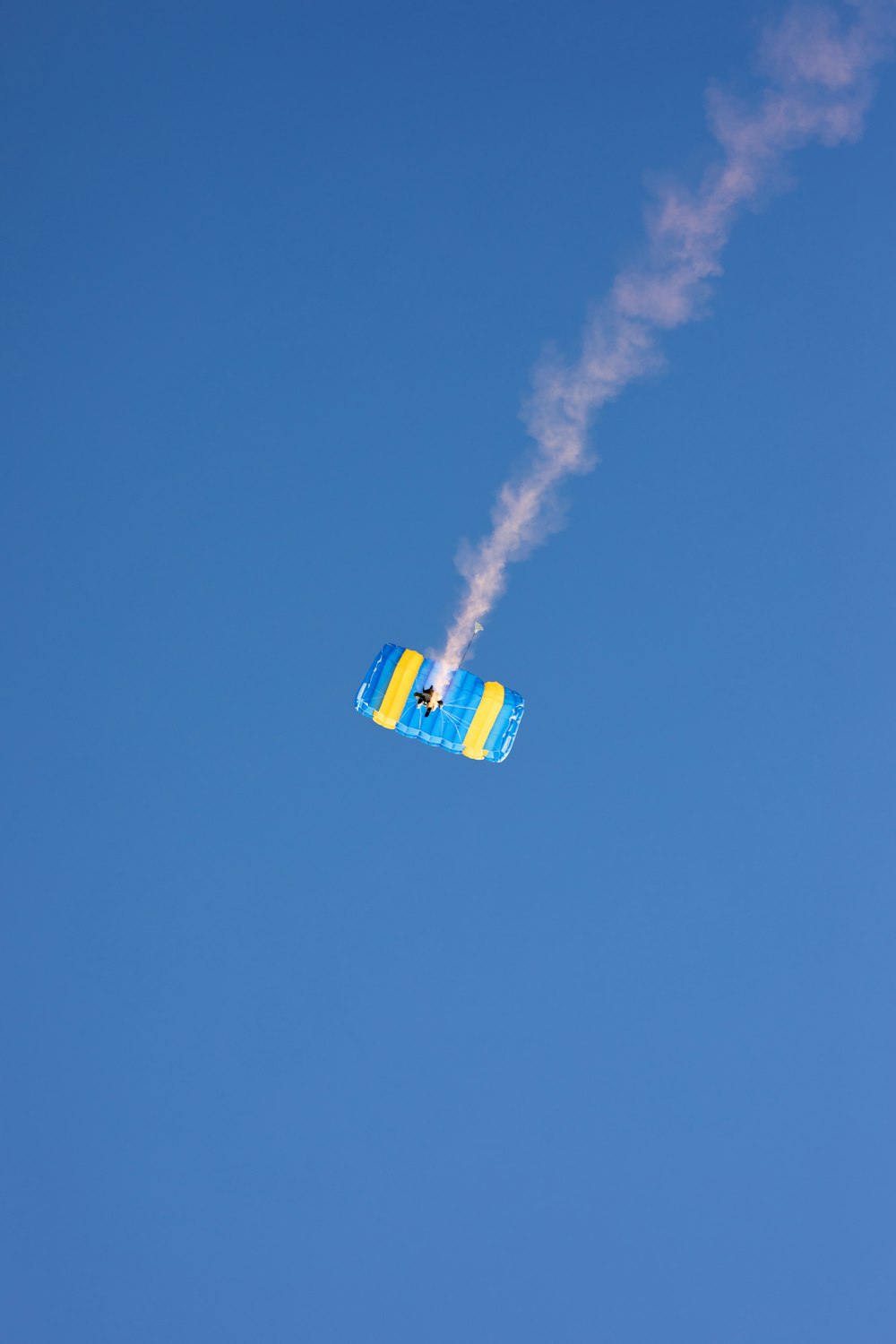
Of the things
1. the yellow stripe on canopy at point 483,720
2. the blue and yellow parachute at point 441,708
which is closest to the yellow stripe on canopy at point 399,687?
the blue and yellow parachute at point 441,708

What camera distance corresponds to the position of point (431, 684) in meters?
Result: 20.2

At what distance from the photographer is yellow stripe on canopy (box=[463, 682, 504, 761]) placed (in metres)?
20.2

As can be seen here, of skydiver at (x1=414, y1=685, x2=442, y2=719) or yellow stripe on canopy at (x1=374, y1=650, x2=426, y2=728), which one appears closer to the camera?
A: skydiver at (x1=414, y1=685, x2=442, y2=719)

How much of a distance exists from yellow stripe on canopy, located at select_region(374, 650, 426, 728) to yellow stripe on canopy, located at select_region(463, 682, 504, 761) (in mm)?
1084

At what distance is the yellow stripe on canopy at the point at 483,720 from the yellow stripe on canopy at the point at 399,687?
108cm

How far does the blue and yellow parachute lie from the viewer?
795 inches

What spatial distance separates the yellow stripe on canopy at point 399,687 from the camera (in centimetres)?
2016

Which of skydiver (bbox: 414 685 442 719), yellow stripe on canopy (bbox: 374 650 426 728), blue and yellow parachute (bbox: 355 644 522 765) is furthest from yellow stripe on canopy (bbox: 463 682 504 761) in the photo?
yellow stripe on canopy (bbox: 374 650 426 728)

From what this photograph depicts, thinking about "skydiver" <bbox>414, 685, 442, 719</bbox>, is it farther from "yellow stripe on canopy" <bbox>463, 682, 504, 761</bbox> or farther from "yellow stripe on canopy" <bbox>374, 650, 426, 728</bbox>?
"yellow stripe on canopy" <bbox>463, 682, 504, 761</bbox>

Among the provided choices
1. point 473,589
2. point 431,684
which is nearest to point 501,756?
point 431,684

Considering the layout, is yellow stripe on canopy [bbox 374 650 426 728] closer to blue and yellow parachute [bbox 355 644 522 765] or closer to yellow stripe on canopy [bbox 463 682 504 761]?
blue and yellow parachute [bbox 355 644 522 765]

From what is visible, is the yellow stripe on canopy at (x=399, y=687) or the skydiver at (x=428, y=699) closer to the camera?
the skydiver at (x=428, y=699)

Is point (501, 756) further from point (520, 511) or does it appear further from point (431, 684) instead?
point (520, 511)

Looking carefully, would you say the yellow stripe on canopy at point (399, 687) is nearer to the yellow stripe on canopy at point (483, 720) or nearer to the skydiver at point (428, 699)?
the skydiver at point (428, 699)
